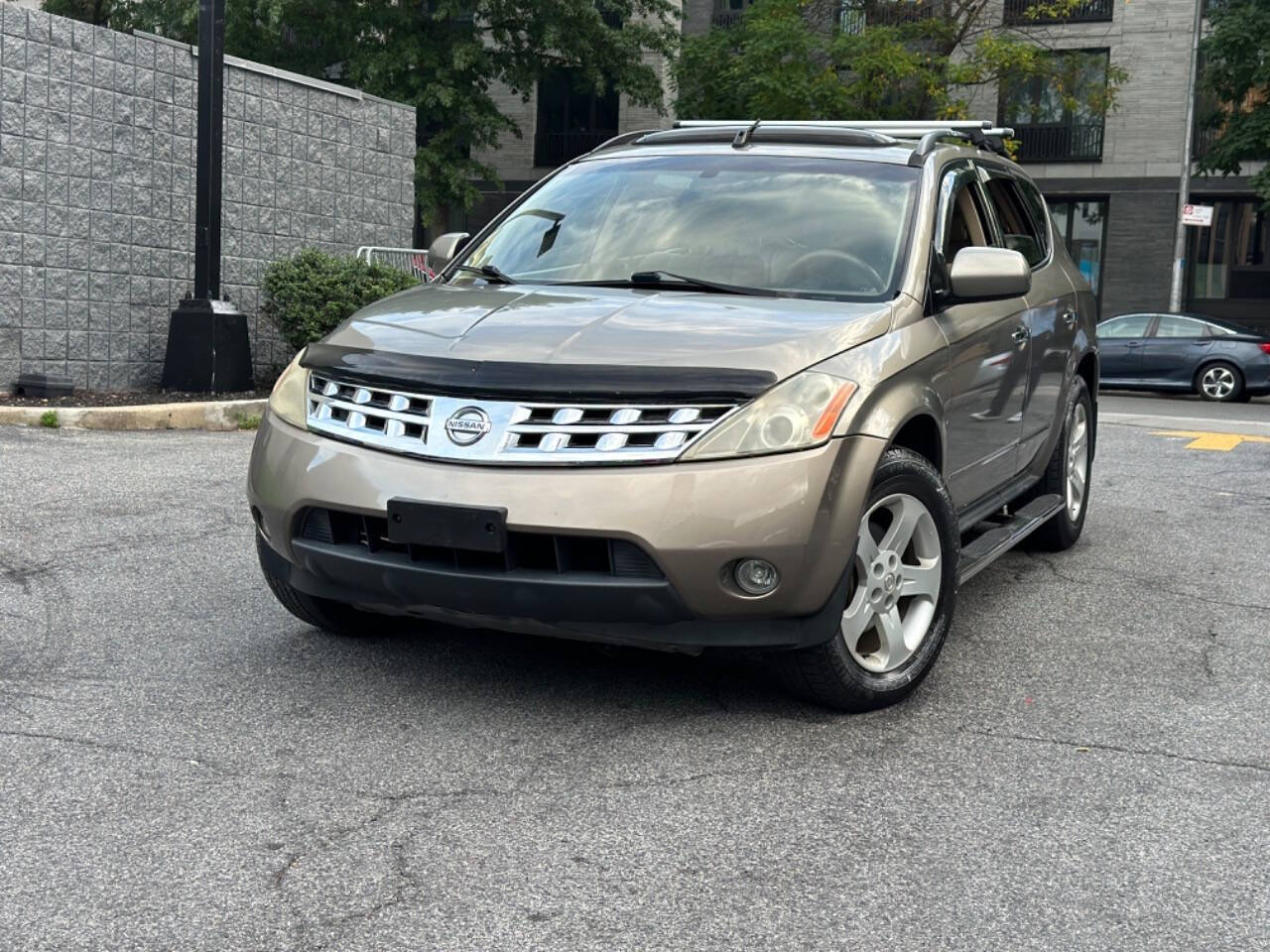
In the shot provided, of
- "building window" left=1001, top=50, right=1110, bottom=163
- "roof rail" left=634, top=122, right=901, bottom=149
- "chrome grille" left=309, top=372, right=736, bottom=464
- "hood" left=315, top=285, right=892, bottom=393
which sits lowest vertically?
"chrome grille" left=309, top=372, right=736, bottom=464

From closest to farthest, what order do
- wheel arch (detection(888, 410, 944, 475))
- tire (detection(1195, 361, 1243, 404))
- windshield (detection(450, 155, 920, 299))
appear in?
wheel arch (detection(888, 410, 944, 475)) < windshield (detection(450, 155, 920, 299)) < tire (detection(1195, 361, 1243, 404))

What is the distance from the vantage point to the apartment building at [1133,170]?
3388 cm

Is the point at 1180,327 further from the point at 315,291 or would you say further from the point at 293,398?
the point at 293,398

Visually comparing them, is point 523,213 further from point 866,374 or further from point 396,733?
point 396,733

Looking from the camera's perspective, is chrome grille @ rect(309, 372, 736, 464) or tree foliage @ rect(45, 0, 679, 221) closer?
chrome grille @ rect(309, 372, 736, 464)

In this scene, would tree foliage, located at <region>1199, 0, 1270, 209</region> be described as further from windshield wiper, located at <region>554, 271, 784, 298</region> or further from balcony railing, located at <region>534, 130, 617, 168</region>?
windshield wiper, located at <region>554, 271, 784, 298</region>

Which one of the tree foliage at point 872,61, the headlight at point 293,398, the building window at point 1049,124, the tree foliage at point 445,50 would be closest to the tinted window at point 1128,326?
the tree foliage at point 872,61

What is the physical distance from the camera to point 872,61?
28.9 metres

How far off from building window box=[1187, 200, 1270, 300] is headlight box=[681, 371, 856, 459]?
33814mm

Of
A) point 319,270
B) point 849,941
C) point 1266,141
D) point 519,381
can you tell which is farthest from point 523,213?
point 1266,141

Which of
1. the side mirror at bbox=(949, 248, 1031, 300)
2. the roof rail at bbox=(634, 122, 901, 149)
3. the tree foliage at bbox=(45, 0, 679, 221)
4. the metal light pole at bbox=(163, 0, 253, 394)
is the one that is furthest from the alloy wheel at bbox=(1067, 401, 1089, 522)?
the tree foliage at bbox=(45, 0, 679, 221)

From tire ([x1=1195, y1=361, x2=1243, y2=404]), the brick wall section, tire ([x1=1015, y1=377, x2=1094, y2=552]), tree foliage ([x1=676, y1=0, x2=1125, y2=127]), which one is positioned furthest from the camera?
tree foliage ([x1=676, y1=0, x2=1125, y2=127])

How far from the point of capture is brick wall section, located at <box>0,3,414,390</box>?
35.6ft

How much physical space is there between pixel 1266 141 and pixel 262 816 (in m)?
27.8
